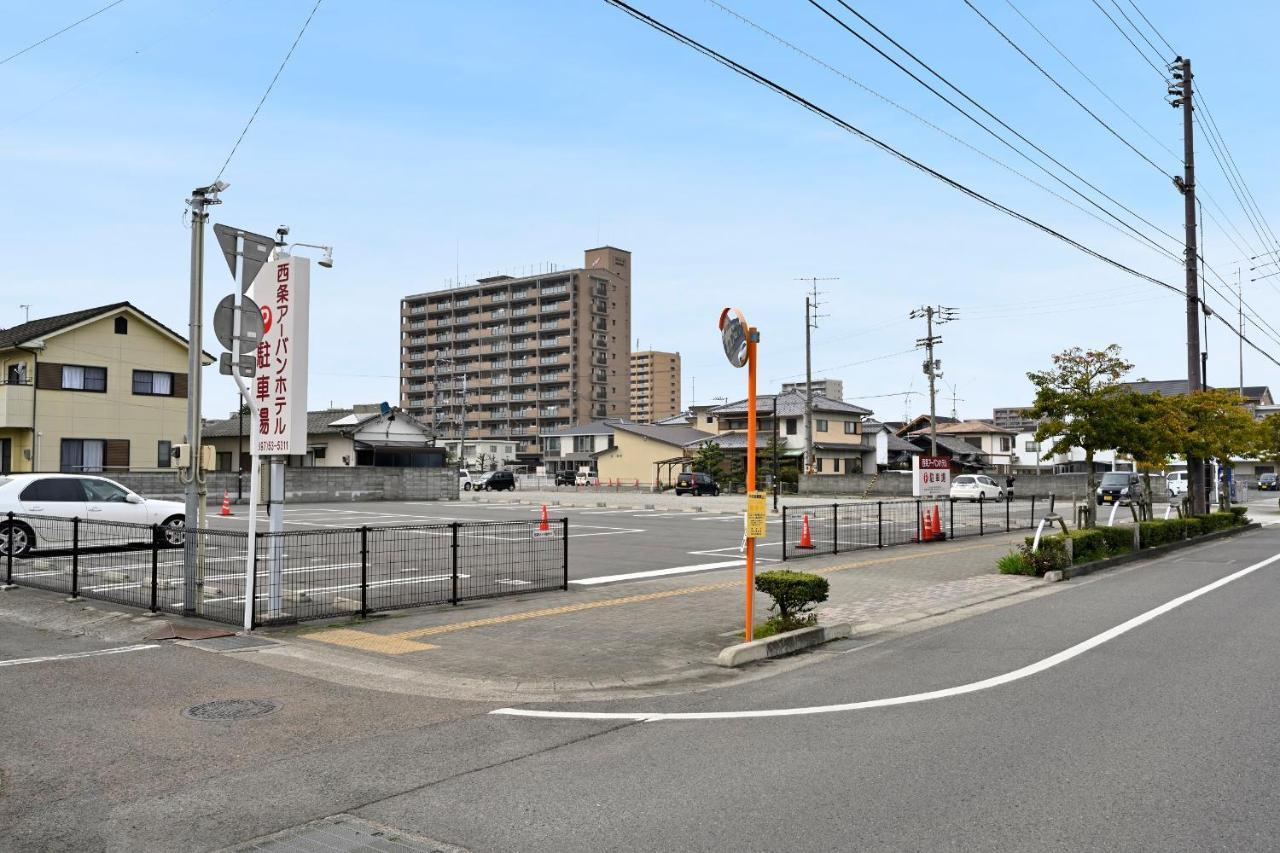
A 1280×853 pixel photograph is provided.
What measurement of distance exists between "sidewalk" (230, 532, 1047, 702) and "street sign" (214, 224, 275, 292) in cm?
399

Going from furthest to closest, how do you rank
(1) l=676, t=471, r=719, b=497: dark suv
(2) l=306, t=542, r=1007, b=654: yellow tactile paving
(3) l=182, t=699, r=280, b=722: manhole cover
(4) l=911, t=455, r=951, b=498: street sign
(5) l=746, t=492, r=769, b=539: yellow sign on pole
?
(1) l=676, t=471, r=719, b=497: dark suv
(4) l=911, t=455, r=951, b=498: street sign
(2) l=306, t=542, r=1007, b=654: yellow tactile paving
(5) l=746, t=492, r=769, b=539: yellow sign on pole
(3) l=182, t=699, r=280, b=722: manhole cover

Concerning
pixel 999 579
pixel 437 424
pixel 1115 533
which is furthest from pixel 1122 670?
pixel 437 424

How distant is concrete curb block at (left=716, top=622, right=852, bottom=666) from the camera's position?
26.8 ft

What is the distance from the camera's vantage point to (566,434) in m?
→ 86.1

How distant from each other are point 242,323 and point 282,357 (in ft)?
2.15

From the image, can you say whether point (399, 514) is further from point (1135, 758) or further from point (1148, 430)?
point (1135, 758)

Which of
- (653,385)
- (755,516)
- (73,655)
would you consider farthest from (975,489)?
(653,385)

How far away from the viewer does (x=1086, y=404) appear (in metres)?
19.1

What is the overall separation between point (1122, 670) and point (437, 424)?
10642cm

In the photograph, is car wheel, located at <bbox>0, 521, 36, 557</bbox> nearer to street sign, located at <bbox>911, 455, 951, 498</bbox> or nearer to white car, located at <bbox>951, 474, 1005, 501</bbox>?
street sign, located at <bbox>911, 455, 951, 498</bbox>

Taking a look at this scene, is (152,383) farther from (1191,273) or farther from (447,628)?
(1191,273)

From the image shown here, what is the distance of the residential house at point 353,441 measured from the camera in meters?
54.3

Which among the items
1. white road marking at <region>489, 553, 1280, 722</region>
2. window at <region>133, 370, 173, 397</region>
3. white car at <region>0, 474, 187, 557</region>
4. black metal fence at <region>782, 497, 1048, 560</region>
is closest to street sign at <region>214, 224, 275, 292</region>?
white road marking at <region>489, 553, 1280, 722</region>

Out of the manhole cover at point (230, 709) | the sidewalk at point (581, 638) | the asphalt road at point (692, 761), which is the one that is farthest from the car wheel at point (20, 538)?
the manhole cover at point (230, 709)
